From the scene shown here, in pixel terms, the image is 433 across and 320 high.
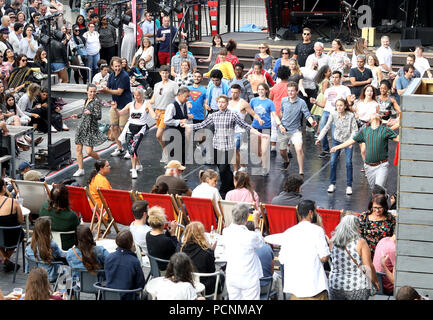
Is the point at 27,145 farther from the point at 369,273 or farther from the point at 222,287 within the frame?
the point at 369,273

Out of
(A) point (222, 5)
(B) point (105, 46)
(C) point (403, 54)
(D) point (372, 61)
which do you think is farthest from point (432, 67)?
(A) point (222, 5)

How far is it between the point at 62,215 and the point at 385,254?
3.72m

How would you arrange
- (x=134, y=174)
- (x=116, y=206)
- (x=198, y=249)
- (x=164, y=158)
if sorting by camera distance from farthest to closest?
1. (x=164, y=158)
2. (x=134, y=174)
3. (x=116, y=206)
4. (x=198, y=249)

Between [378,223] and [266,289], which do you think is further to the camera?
[378,223]

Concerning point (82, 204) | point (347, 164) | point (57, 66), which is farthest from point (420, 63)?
point (82, 204)

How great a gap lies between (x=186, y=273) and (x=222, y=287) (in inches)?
48.2

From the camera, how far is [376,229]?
920cm

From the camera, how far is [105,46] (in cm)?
2098

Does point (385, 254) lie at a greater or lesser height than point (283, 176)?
greater

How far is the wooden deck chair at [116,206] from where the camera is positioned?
10781mm

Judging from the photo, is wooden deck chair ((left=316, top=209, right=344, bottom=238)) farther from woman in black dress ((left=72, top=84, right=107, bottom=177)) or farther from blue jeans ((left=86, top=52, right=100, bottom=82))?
blue jeans ((left=86, top=52, right=100, bottom=82))

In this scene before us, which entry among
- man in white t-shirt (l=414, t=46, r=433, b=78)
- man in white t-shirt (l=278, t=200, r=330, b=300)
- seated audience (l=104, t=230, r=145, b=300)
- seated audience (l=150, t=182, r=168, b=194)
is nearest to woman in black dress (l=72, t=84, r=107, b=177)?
seated audience (l=150, t=182, r=168, b=194)

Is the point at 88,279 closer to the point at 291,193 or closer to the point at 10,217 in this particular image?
the point at 10,217
